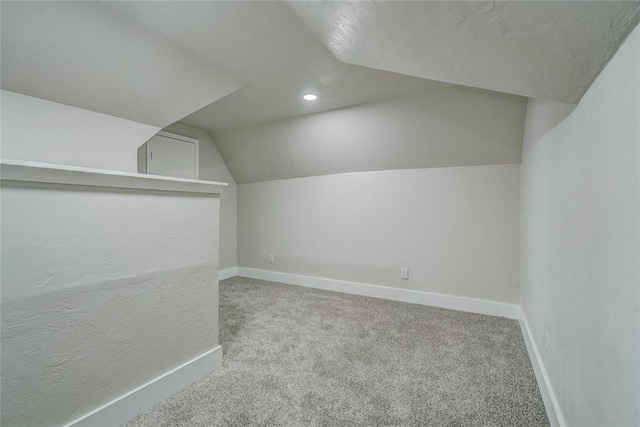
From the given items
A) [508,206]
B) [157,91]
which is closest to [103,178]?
[157,91]

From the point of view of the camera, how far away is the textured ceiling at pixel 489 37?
74 cm

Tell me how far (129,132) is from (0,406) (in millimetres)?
2030

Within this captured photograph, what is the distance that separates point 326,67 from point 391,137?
1148 mm

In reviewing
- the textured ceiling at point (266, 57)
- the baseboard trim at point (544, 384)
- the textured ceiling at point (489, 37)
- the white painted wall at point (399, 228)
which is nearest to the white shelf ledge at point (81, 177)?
the textured ceiling at point (266, 57)

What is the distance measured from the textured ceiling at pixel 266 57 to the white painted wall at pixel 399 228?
3.41 ft

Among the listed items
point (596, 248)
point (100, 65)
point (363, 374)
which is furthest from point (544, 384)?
point (100, 65)

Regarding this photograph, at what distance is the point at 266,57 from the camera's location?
209cm

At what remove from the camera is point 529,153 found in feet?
7.25

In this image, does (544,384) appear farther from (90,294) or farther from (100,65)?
(100,65)

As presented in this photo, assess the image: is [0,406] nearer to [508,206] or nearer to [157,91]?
[157,91]

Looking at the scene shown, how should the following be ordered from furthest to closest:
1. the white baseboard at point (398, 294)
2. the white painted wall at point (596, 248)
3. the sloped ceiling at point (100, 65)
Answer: the white baseboard at point (398, 294) → the sloped ceiling at point (100, 65) → the white painted wall at point (596, 248)

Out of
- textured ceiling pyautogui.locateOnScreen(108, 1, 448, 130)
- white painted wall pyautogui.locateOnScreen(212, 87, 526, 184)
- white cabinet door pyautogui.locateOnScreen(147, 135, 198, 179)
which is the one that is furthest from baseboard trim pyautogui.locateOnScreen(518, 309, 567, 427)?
white cabinet door pyautogui.locateOnScreen(147, 135, 198, 179)

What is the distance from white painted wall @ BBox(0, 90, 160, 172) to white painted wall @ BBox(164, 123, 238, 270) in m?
1.35

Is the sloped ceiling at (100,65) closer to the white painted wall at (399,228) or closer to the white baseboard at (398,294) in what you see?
the white painted wall at (399,228)
